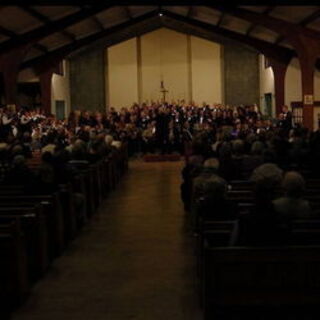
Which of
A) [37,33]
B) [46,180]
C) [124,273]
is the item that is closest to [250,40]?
[37,33]

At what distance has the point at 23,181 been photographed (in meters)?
8.63

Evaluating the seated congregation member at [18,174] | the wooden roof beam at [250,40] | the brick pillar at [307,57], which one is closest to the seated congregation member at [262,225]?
the seated congregation member at [18,174]

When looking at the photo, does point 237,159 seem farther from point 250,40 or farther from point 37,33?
point 250,40

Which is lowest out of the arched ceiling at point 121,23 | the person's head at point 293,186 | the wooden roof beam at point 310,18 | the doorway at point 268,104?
the person's head at point 293,186

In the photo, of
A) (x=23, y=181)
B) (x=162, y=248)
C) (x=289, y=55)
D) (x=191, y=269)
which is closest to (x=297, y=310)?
(x=191, y=269)

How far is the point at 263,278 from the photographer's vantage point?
453 centimetres

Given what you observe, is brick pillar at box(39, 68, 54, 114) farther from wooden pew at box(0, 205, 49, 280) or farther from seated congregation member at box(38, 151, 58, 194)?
wooden pew at box(0, 205, 49, 280)

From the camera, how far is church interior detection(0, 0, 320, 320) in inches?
180

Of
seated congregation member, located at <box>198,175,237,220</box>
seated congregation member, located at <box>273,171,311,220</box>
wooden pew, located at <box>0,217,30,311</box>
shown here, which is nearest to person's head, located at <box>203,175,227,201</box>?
seated congregation member, located at <box>198,175,237,220</box>

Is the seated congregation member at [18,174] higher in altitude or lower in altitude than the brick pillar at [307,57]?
lower

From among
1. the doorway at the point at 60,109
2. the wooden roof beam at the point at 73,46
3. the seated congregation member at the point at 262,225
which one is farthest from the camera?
the doorway at the point at 60,109

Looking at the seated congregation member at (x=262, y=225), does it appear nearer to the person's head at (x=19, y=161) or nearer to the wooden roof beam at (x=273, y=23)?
the person's head at (x=19, y=161)

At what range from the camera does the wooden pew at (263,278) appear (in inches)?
176

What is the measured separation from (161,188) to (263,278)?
29.1ft
